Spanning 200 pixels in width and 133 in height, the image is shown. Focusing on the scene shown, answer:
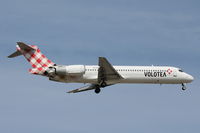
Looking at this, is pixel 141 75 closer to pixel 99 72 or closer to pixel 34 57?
pixel 99 72

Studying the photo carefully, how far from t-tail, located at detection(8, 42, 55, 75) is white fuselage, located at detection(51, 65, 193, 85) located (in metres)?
1.96

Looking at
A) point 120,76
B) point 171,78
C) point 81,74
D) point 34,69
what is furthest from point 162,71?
point 34,69

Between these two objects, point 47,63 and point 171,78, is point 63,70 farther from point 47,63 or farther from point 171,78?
point 171,78

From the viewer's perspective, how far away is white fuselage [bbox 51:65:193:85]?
57469mm

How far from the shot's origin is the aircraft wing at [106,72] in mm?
56291

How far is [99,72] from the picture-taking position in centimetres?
5738

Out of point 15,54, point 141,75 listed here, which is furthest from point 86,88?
point 15,54

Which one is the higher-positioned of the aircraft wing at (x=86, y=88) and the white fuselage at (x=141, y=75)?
the white fuselage at (x=141, y=75)

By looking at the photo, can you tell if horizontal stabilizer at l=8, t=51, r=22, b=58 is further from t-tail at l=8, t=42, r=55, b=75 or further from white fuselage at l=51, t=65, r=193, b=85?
white fuselage at l=51, t=65, r=193, b=85

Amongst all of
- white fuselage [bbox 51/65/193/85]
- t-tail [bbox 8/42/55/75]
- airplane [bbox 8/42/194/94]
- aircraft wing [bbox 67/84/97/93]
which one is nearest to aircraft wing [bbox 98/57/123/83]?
airplane [bbox 8/42/194/94]

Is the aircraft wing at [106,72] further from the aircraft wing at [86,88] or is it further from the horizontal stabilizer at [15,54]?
the horizontal stabilizer at [15,54]

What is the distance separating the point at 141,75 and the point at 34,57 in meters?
12.0

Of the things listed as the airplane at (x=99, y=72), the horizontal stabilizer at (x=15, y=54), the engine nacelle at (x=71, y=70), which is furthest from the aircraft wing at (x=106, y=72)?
the horizontal stabilizer at (x=15, y=54)

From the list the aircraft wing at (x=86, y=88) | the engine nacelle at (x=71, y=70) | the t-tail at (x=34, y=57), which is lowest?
the aircraft wing at (x=86, y=88)
